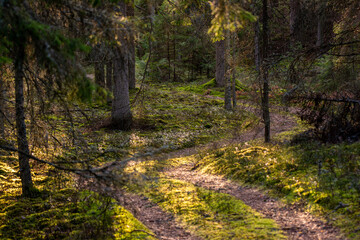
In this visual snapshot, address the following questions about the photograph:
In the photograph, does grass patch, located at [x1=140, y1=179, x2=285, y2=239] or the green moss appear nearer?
the green moss

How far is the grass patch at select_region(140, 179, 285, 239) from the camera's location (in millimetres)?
5221

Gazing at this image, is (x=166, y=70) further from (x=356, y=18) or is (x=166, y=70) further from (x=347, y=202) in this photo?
(x=347, y=202)

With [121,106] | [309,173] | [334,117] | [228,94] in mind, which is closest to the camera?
[309,173]

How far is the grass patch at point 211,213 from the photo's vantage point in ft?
17.1

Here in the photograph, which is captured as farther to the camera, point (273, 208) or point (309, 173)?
point (309, 173)

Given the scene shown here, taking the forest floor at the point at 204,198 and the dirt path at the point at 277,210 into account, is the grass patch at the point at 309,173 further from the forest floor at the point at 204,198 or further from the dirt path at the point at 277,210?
the dirt path at the point at 277,210

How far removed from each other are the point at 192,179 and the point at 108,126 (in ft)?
24.3

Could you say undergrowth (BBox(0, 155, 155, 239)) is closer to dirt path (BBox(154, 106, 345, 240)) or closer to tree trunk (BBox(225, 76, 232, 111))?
dirt path (BBox(154, 106, 345, 240))


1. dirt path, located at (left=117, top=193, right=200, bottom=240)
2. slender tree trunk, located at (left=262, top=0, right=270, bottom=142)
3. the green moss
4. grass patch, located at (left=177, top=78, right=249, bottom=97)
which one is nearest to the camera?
the green moss

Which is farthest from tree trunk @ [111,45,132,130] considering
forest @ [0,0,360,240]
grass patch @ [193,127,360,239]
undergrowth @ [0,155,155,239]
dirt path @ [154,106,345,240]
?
undergrowth @ [0,155,155,239]

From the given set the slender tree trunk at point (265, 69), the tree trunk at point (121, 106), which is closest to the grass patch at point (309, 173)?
the slender tree trunk at point (265, 69)

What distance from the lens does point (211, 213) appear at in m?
6.27

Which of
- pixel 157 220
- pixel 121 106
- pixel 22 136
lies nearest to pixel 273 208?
pixel 157 220

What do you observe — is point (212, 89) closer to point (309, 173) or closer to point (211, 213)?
point (309, 173)
